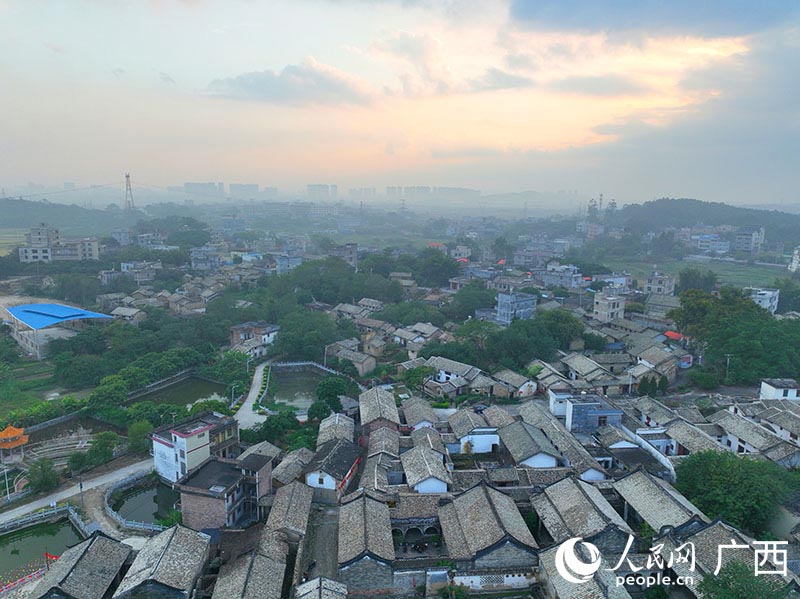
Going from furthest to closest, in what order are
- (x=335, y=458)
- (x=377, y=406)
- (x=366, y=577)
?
(x=377, y=406)
(x=335, y=458)
(x=366, y=577)

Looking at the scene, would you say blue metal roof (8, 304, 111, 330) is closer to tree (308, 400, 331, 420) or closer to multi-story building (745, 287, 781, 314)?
tree (308, 400, 331, 420)

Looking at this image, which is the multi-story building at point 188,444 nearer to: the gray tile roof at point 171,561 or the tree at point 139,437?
the tree at point 139,437

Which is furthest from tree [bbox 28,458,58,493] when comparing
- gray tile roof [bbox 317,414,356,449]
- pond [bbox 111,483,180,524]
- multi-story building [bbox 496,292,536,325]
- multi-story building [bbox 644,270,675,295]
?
multi-story building [bbox 644,270,675,295]

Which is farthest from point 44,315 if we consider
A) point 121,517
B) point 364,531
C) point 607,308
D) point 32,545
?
point 607,308

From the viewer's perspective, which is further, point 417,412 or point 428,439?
point 417,412

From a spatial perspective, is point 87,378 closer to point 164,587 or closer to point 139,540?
point 139,540

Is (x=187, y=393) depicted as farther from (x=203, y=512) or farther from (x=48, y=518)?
(x=203, y=512)

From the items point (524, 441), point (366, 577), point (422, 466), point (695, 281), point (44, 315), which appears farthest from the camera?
point (695, 281)

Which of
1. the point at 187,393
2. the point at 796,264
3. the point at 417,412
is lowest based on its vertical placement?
the point at 187,393
